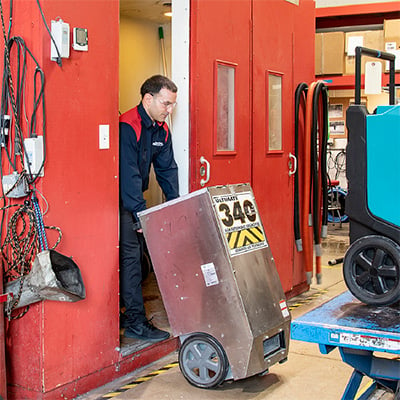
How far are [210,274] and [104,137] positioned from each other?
3.12 feet

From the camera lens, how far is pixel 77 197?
332cm

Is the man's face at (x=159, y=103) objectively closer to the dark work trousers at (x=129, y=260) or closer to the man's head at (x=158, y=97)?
the man's head at (x=158, y=97)

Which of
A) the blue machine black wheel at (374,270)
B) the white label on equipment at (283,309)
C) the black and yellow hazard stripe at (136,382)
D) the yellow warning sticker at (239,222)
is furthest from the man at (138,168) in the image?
the blue machine black wheel at (374,270)

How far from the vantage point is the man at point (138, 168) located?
3.73 m

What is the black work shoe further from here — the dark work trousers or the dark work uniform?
the dark work trousers

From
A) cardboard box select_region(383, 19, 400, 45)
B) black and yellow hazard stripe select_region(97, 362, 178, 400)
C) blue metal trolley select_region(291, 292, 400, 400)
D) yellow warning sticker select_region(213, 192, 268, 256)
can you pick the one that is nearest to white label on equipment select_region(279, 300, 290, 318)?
yellow warning sticker select_region(213, 192, 268, 256)

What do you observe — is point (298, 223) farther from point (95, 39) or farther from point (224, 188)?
point (95, 39)

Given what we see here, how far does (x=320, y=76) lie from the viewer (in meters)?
9.69

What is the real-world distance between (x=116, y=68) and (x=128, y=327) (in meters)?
1.63

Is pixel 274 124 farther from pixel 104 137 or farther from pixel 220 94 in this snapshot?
pixel 104 137

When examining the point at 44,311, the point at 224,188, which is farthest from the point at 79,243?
the point at 224,188

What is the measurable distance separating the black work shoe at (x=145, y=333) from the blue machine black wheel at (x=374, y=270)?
176 cm

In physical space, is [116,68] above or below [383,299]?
above

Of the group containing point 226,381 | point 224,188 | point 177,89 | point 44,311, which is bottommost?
point 226,381
